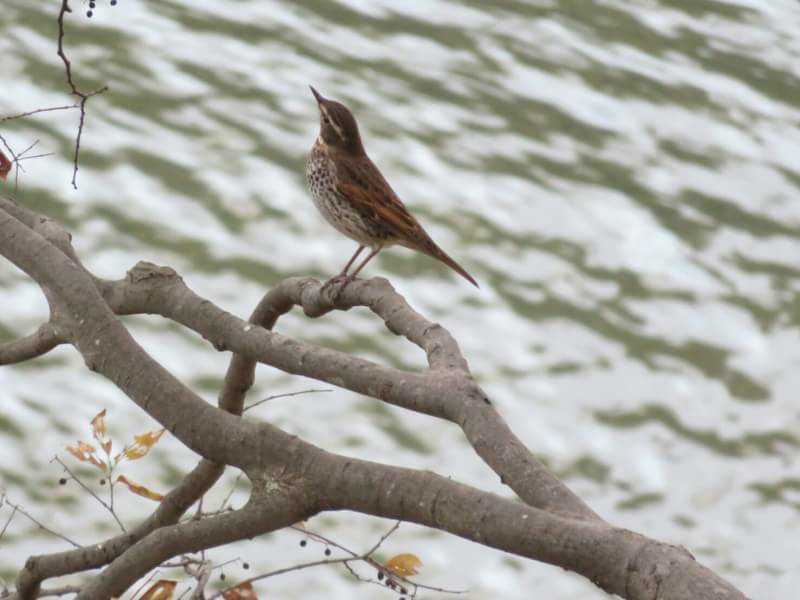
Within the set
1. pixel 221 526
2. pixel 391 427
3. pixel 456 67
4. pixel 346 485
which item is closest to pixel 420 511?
pixel 346 485

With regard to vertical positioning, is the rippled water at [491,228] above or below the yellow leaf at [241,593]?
below

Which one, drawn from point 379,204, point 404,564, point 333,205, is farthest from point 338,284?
point 333,205

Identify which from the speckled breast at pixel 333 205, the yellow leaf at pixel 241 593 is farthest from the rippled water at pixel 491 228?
the yellow leaf at pixel 241 593

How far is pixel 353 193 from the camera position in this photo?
5.75 meters

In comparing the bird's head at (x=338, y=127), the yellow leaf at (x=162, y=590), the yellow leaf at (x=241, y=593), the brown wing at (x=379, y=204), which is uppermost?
the bird's head at (x=338, y=127)

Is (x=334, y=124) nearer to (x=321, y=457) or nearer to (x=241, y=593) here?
(x=241, y=593)

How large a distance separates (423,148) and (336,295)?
29.9 ft

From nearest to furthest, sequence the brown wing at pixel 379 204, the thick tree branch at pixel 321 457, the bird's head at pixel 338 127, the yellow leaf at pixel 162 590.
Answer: the thick tree branch at pixel 321 457
the yellow leaf at pixel 162 590
the brown wing at pixel 379 204
the bird's head at pixel 338 127

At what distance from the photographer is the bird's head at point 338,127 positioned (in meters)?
5.91

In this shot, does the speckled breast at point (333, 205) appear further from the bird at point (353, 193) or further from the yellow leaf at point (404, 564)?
the yellow leaf at point (404, 564)

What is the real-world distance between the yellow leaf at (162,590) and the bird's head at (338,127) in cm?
218

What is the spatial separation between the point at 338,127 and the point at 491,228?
6.84 m

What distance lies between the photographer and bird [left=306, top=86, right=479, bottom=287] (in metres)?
5.66

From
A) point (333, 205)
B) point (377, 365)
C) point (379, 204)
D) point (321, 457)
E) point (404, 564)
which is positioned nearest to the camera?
point (321, 457)
